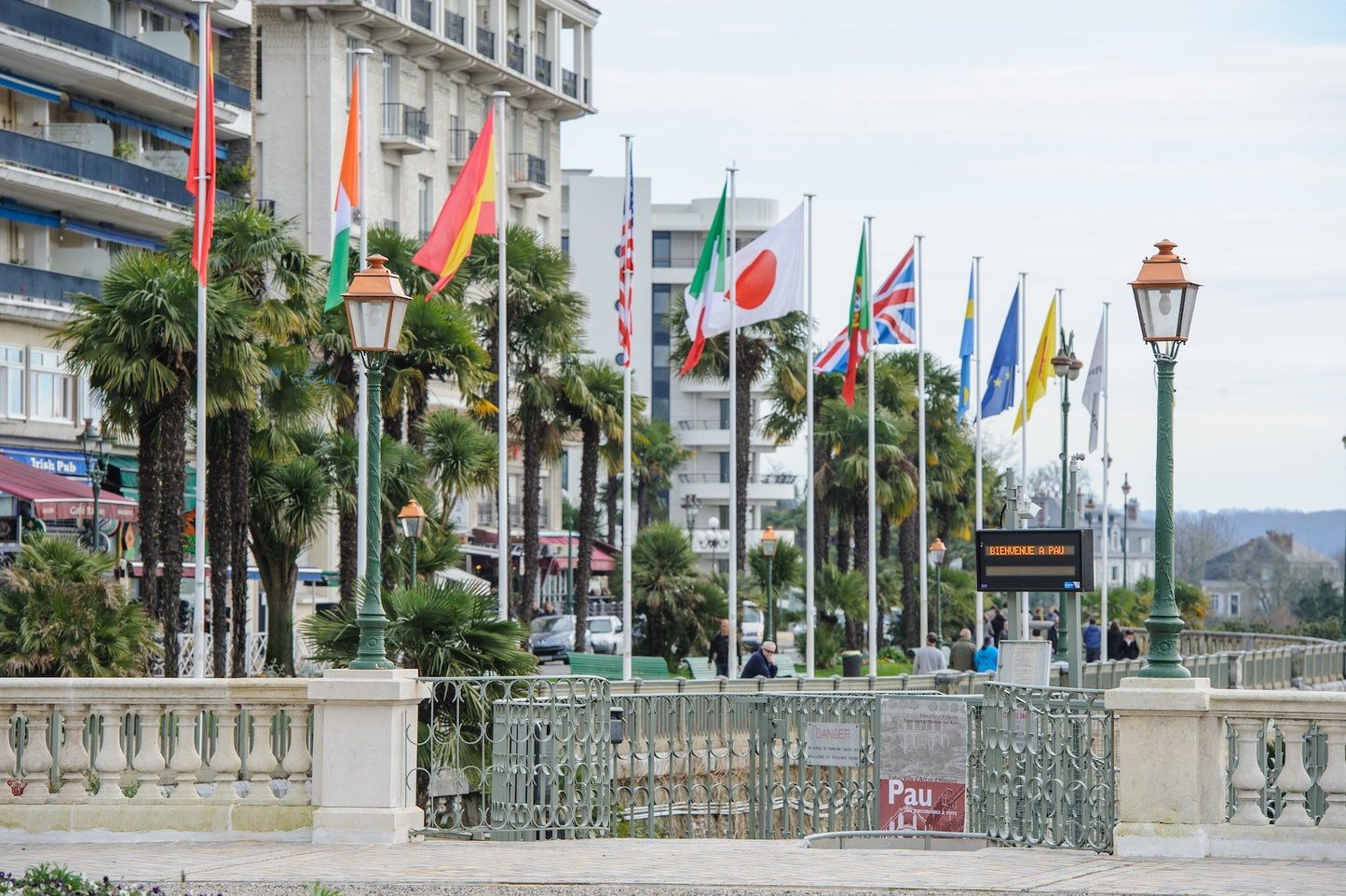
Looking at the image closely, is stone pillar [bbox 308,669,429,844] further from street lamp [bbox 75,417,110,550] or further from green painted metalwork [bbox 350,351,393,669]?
street lamp [bbox 75,417,110,550]

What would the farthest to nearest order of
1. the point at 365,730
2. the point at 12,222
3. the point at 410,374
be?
1. the point at 12,222
2. the point at 410,374
3. the point at 365,730

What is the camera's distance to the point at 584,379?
46031 millimetres

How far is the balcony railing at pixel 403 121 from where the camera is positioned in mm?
58031

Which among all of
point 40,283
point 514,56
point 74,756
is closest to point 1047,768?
point 74,756

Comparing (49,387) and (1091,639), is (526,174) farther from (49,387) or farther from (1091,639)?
(1091,639)

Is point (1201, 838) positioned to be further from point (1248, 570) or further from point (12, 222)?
point (1248, 570)

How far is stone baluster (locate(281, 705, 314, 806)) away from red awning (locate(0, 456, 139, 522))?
2411 cm

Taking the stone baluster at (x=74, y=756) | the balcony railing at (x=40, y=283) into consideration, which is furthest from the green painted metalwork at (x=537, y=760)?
the balcony railing at (x=40, y=283)

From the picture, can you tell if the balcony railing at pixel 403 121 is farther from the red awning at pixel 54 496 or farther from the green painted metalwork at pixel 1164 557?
the green painted metalwork at pixel 1164 557

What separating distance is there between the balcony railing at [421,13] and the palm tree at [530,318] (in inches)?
738

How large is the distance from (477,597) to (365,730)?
4825 mm

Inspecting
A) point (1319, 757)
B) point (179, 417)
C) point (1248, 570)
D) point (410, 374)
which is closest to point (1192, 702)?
point (1319, 757)

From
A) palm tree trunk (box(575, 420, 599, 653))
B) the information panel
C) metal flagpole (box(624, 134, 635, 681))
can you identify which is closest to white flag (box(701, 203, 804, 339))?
metal flagpole (box(624, 134, 635, 681))

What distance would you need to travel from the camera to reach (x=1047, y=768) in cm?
1312
